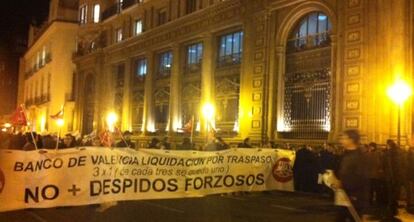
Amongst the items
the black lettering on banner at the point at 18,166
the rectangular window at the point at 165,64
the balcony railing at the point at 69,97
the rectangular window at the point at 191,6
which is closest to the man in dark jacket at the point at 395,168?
Answer: the black lettering on banner at the point at 18,166

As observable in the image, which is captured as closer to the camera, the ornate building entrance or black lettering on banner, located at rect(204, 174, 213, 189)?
black lettering on banner, located at rect(204, 174, 213, 189)

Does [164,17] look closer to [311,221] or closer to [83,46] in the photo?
[83,46]

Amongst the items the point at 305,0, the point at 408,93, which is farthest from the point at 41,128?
the point at 408,93

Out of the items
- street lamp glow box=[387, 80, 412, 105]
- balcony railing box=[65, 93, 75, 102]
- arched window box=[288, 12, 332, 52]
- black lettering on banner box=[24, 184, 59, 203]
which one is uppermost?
arched window box=[288, 12, 332, 52]

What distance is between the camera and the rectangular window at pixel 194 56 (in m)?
32.6

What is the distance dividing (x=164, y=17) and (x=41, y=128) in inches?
1113

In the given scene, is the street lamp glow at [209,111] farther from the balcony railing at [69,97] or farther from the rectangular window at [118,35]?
the balcony railing at [69,97]

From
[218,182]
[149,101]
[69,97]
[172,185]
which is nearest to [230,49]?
[149,101]

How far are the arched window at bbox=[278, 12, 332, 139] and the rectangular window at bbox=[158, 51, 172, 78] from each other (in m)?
12.0

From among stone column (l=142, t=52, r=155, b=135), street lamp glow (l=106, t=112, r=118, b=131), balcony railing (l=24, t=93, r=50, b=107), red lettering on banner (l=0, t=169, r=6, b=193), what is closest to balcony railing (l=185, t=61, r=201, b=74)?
stone column (l=142, t=52, r=155, b=135)

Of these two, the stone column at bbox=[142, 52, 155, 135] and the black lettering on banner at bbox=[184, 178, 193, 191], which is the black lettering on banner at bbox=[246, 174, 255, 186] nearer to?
the black lettering on banner at bbox=[184, 178, 193, 191]

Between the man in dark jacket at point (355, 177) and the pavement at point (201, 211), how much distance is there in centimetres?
391

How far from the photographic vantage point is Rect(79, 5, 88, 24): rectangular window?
167 feet

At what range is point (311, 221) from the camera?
1291 cm
